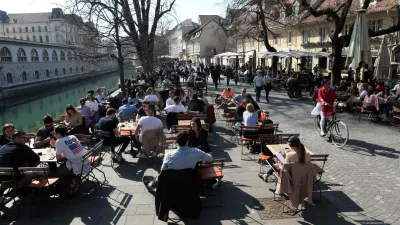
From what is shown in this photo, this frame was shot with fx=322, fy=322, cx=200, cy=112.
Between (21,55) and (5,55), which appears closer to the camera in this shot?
(5,55)

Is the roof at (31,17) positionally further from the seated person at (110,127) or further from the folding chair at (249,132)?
the folding chair at (249,132)

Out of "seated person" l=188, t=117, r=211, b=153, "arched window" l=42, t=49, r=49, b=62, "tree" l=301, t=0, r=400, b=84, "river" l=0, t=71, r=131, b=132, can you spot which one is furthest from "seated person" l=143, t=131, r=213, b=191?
"arched window" l=42, t=49, r=49, b=62

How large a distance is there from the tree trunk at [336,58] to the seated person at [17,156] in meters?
14.3

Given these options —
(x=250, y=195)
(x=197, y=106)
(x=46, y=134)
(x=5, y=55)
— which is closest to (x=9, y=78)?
(x=5, y=55)

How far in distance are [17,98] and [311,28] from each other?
32.4 metres

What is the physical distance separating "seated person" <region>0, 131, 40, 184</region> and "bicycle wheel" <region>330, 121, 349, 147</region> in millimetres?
7270

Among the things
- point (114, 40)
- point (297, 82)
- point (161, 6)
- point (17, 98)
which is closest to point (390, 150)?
point (297, 82)

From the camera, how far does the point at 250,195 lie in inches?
226

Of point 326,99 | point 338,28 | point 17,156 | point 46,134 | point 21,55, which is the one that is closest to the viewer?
point 17,156

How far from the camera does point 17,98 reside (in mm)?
36281

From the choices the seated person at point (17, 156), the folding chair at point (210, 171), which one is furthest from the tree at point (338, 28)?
the seated person at point (17, 156)

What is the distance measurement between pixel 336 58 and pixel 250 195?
1238 cm

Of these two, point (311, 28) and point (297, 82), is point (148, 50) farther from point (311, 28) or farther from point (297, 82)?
point (311, 28)

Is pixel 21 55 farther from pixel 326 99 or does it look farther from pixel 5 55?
pixel 326 99
